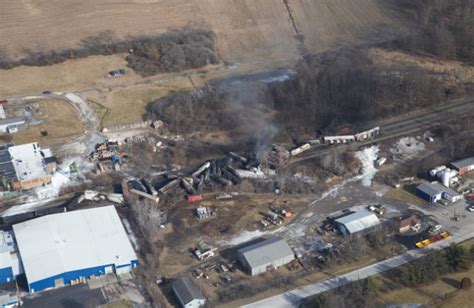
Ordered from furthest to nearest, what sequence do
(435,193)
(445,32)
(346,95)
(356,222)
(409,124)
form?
(445,32), (346,95), (409,124), (435,193), (356,222)

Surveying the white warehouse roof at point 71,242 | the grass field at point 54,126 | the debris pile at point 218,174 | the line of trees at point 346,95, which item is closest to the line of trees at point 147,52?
the grass field at point 54,126

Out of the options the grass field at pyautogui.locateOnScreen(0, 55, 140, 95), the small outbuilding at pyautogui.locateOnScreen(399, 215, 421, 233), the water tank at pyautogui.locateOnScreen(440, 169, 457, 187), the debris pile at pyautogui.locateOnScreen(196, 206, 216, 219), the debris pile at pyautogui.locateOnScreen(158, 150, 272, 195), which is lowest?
the small outbuilding at pyautogui.locateOnScreen(399, 215, 421, 233)

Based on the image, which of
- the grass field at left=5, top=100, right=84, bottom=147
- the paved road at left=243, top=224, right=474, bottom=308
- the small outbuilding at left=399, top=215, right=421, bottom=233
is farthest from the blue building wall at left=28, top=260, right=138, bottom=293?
the small outbuilding at left=399, top=215, right=421, bottom=233

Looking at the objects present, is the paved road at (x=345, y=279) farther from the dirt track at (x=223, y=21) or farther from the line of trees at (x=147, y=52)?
the line of trees at (x=147, y=52)

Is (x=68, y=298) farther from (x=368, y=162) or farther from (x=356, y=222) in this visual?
(x=368, y=162)

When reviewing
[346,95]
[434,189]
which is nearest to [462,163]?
[434,189]

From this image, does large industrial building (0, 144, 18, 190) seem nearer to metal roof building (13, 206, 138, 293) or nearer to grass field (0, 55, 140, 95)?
metal roof building (13, 206, 138, 293)
